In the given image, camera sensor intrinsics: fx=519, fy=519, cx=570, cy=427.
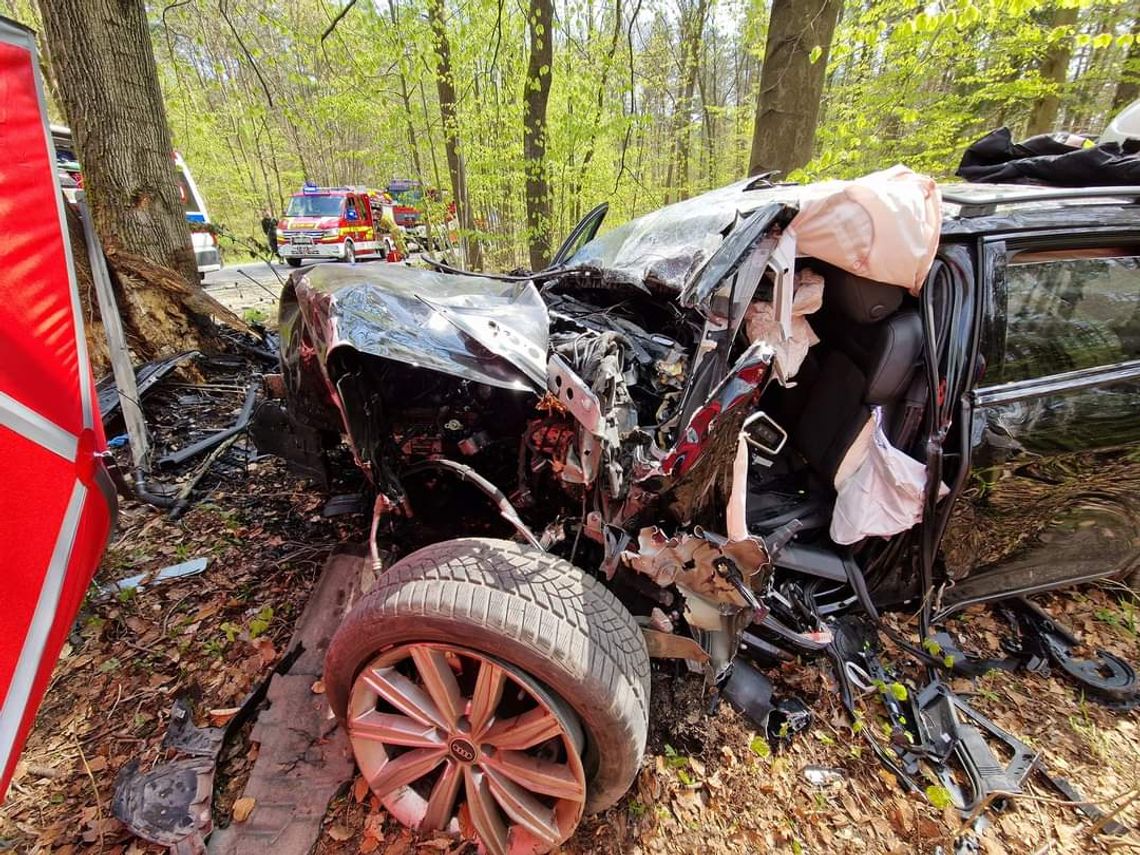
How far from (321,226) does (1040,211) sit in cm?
1566

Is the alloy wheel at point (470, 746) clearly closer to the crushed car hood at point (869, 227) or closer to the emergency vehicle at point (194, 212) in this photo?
the crushed car hood at point (869, 227)

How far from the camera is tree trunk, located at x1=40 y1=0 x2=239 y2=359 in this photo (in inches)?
144

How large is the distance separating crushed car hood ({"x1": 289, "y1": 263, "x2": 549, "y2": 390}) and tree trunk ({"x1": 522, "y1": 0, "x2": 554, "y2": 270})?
5.77m

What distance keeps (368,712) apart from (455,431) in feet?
3.16

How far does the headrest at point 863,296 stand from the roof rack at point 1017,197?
382 mm

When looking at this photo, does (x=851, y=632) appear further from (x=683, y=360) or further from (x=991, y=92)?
(x=991, y=92)

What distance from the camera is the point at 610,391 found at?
1.60m

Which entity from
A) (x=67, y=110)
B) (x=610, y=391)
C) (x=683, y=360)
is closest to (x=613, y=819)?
(x=610, y=391)

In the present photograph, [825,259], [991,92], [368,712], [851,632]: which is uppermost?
[991,92]

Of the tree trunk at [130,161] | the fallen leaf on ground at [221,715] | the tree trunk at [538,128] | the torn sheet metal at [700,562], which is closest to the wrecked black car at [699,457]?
the torn sheet metal at [700,562]

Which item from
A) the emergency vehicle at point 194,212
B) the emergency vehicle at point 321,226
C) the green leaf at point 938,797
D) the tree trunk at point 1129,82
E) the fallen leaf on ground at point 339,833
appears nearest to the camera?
the fallen leaf on ground at point 339,833

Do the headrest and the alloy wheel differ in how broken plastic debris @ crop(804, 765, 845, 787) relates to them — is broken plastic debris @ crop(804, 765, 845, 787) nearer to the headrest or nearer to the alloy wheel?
the alloy wheel

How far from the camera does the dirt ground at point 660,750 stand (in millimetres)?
1595

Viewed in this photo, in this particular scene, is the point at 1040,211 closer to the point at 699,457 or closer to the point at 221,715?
the point at 699,457
